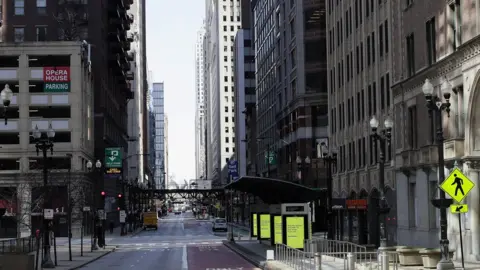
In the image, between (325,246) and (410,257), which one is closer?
(410,257)

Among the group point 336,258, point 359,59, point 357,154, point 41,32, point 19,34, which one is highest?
point 41,32

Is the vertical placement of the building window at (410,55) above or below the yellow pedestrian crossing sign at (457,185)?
above

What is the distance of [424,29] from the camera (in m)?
43.2

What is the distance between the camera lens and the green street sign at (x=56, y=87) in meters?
92.9

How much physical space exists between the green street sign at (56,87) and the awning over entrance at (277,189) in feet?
151

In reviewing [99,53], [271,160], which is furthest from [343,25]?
[99,53]

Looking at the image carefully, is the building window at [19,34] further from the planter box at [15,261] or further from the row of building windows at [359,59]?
the planter box at [15,261]

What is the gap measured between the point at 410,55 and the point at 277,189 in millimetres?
11040

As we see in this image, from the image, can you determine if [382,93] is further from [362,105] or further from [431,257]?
[431,257]

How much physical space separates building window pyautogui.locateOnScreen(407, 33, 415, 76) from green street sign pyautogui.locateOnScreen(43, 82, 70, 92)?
55871mm

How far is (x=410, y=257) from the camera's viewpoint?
31609 millimetres

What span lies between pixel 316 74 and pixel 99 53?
3330 cm

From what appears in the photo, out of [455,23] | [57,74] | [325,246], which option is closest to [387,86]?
[325,246]

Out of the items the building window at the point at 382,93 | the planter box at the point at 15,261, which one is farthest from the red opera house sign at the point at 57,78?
the planter box at the point at 15,261
